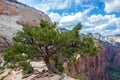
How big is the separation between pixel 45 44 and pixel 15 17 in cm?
3197

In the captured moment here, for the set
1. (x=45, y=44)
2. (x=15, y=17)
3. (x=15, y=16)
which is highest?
(x=15, y=16)

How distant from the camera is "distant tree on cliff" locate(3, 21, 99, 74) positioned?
31.0 meters

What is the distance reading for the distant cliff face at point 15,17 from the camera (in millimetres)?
54831

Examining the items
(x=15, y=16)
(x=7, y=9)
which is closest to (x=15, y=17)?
(x=15, y=16)

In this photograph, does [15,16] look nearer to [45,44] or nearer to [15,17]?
[15,17]

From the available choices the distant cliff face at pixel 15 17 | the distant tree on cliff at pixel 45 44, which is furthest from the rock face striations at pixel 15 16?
the distant tree on cliff at pixel 45 44

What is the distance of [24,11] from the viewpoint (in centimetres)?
6581

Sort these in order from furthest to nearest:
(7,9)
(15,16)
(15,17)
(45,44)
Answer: (7,9)
(15,16)
(15,17)
(45,44)

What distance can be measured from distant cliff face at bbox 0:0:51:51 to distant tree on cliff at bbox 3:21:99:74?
20344 mm

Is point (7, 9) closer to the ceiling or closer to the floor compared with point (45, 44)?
closer to the ceiling

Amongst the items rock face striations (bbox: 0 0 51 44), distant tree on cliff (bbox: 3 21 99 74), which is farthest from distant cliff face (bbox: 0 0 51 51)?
distant tree on cliff (bbox: 3 21 99 74)

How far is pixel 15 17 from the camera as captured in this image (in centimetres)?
6266

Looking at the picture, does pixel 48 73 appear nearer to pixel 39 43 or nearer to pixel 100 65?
pixel 39 43

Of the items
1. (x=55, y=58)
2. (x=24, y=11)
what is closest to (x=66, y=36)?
(x=55, y=58)
